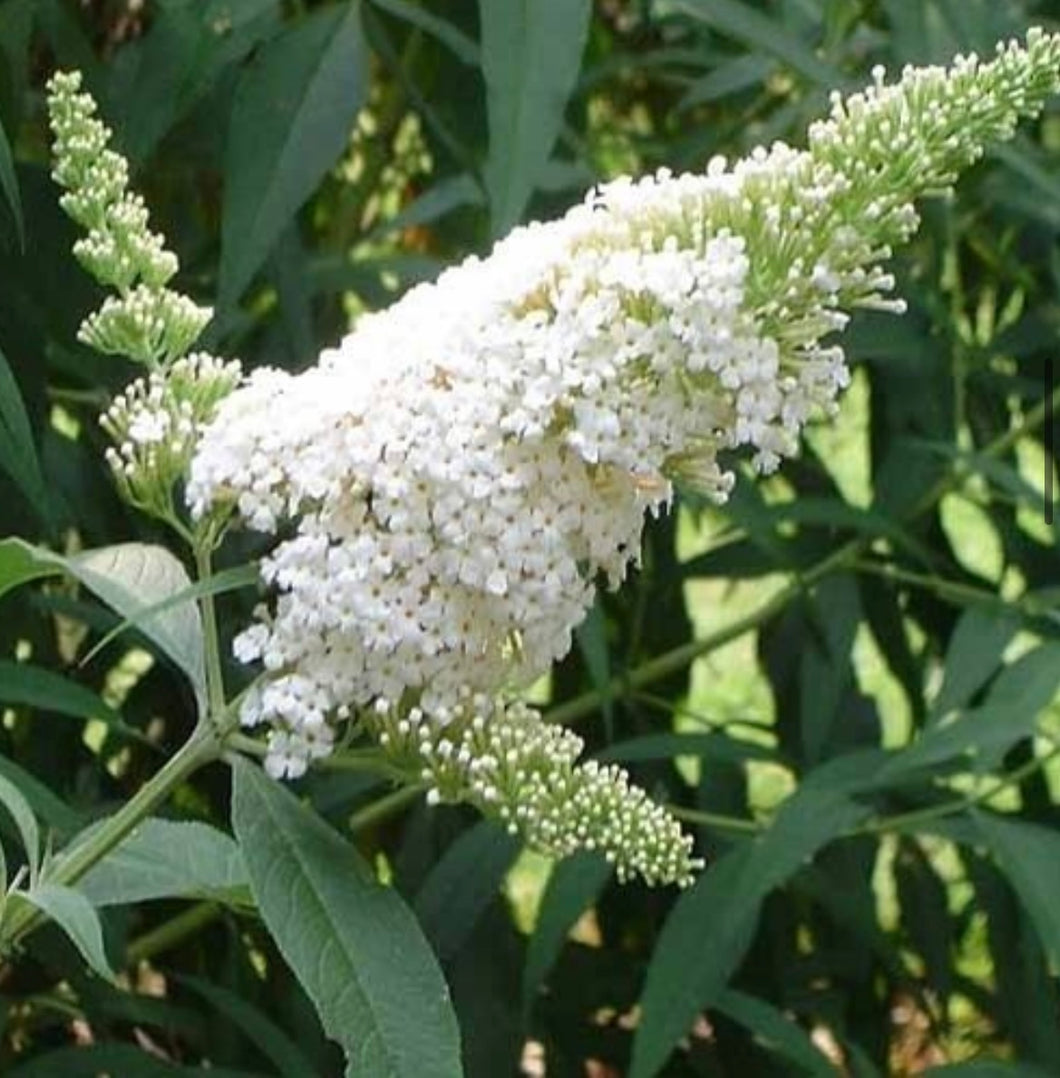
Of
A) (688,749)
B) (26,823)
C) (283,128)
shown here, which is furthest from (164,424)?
(688,749)

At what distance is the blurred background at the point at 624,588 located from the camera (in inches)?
76.0

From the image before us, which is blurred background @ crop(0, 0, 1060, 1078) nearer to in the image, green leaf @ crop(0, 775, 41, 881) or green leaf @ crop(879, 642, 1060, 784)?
green leaf @ crop(879, 642, 1060, 784)

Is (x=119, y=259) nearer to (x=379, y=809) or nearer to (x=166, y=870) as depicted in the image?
(x=166, y=870)

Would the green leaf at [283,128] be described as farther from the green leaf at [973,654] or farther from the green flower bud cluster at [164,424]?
the green leaf at [973,654]

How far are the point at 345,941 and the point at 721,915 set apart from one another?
0.90 meters

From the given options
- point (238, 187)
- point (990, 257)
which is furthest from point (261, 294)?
point (990, 257)

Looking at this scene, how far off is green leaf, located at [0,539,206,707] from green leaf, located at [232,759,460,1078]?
0.24ft

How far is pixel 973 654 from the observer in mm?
2340

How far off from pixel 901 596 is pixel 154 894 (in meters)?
1.41

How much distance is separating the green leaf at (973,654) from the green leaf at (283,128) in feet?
A: 2.22

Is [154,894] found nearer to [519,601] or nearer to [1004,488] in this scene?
[519,601]

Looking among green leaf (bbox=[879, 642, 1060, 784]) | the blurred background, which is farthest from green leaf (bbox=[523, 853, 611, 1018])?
green leaf (bbox=[879, 642, 1060, 784])

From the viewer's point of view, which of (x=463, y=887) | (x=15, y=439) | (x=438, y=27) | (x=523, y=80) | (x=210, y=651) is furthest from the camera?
(x=463, y=887)

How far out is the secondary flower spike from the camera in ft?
4.01
